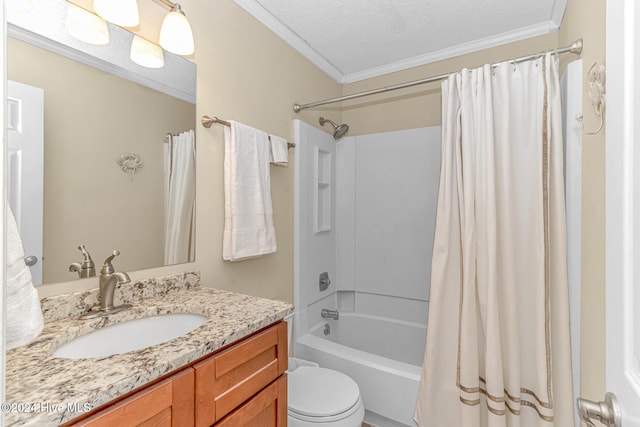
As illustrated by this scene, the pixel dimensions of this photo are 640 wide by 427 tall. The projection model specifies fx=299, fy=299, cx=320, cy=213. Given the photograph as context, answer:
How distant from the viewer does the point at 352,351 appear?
1817 mm

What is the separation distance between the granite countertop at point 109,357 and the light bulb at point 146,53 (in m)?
0.89

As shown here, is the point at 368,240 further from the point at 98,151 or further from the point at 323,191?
the point at 98,151

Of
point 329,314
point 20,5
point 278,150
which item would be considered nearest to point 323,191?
point 278,150

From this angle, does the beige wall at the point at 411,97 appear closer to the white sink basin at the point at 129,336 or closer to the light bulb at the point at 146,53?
the light bulb at the point at 146,53

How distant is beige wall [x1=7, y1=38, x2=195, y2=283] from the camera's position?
960 mm

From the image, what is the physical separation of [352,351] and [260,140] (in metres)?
1.36

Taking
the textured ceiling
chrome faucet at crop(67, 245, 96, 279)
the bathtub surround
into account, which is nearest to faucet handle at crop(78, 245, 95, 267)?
chrome faucet at crop(67, 245, 96, 279)

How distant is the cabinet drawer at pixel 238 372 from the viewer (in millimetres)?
789

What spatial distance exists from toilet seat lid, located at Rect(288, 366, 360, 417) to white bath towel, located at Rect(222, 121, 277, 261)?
0.69 m

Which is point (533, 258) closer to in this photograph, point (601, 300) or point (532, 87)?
point (601, 300)

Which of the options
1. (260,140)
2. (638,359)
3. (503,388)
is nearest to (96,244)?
(260,140)

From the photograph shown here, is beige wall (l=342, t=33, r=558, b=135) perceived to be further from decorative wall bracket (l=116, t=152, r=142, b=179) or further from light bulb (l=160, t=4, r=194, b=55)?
decorative wall bracket (l=116, t=152, r=142, b=179)

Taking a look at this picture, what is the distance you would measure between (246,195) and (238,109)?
0.47 metres

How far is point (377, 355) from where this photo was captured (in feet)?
6.67
